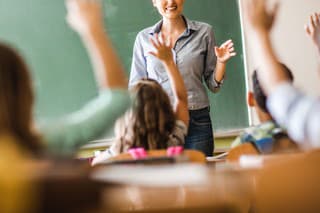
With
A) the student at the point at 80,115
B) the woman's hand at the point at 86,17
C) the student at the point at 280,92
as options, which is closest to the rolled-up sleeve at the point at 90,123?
the student at the point at 80,115

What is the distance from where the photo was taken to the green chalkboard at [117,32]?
210 centimetres

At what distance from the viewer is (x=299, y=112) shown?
2.17 feet

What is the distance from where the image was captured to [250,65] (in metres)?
2.05

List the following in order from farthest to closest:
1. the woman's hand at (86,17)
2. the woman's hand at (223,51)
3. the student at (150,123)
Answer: the woman's hand at (223,51) < the student at (150,123) < the woman's hand at (86,17)

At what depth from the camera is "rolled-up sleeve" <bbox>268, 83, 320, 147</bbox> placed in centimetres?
65

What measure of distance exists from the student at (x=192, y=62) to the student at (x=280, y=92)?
0.76 meters

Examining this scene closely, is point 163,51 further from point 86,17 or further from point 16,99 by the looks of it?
point 16,99

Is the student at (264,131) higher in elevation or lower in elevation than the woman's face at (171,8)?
lower

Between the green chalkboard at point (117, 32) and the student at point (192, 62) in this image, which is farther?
the green chalkboard at point (117, 32)

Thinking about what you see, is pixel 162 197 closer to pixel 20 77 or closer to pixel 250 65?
pixel 20 77

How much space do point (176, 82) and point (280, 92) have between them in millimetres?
820

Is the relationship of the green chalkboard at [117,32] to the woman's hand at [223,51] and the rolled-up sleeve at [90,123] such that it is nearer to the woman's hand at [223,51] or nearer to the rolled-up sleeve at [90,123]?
the woman's hand at [223,51]

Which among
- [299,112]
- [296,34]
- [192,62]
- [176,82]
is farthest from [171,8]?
[299,112]

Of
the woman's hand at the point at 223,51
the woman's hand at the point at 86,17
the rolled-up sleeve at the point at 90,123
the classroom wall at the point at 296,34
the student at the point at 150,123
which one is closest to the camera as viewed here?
the rolled-up sleeve at the point at 90,123
